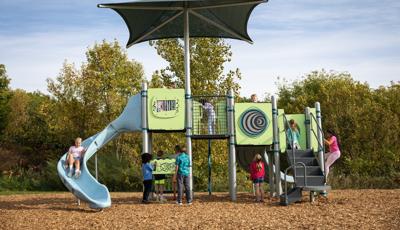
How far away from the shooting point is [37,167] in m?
38.5

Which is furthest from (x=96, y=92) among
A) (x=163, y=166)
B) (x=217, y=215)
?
(x=217, y=215)

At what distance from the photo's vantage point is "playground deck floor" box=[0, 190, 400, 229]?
37.7ft

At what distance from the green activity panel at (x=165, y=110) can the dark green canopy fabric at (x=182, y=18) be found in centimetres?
267

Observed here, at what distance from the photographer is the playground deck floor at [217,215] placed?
452 inches

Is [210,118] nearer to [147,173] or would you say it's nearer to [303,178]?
[147,173]

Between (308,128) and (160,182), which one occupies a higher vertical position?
(308,128)

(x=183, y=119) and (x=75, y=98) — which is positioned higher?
(x=75, y=98)

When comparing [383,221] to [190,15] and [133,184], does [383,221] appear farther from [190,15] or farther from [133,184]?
[133,184]

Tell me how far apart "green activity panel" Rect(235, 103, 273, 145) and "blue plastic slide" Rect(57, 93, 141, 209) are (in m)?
2.80

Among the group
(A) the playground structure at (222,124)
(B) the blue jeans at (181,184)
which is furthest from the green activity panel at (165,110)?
(B) the blue jeans at (181,184)

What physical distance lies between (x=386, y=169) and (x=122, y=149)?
43.9ft

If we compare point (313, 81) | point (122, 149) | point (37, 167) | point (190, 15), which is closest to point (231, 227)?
point (190, 15)

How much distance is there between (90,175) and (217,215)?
13.2 feet

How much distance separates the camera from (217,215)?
12867 millimetres
